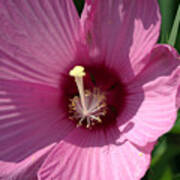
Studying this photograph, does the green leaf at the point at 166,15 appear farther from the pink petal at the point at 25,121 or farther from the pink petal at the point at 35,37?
the pink petal at the point at 25,121

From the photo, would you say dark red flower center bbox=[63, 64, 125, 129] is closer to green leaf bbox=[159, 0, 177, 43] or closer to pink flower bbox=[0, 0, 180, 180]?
pink flower bbox=[0, 0, 180, 180]

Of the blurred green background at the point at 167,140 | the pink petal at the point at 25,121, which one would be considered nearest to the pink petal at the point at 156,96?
the blurred green background at the point at 167,140

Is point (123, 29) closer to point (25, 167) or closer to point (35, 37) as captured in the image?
point (35, 37)

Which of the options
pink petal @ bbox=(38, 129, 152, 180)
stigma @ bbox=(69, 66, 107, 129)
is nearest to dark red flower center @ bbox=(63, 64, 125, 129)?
stigma @ bbox=(69, 66, 107, 129)

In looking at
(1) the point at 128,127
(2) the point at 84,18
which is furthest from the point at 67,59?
(1) the point at 128,127

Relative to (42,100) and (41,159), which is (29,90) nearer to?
(42,100)
